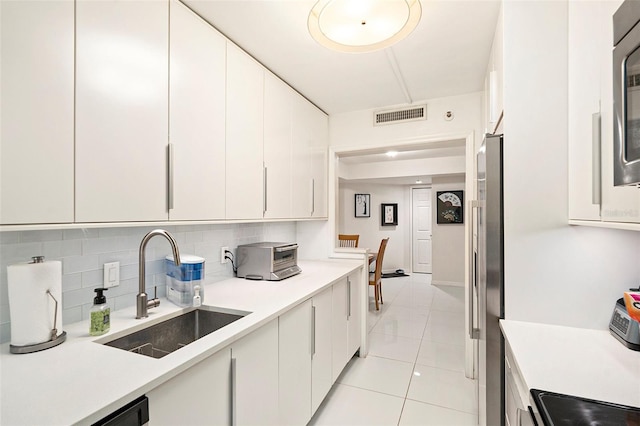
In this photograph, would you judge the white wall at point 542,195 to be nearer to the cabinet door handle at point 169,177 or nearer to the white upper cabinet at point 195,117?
the white upper cabinet at point 195,117

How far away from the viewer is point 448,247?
6043 mm

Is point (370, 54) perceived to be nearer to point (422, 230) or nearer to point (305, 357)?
point (305, 357)

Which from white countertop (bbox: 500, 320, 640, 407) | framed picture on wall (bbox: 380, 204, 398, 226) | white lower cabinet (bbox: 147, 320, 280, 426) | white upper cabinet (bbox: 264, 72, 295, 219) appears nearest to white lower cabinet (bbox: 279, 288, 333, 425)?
white lower cabinet (bbox: 147, 320, 280, 426)

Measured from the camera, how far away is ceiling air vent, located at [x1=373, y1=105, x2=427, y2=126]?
276 centimetres

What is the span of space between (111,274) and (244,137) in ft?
3.45

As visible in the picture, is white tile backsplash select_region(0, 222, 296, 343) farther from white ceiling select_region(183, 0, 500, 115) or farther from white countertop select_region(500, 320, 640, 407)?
white countertop select_region(500, 320, 640, 407)

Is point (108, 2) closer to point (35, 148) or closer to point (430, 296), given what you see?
point (35, 148)

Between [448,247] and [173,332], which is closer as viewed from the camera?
[173,332]

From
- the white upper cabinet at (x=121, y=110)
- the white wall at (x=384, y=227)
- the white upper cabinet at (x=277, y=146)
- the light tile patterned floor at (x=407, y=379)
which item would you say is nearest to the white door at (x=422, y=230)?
the white wall at (x=384, y=227)

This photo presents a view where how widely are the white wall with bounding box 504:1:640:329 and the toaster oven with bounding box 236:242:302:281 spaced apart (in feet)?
4.63

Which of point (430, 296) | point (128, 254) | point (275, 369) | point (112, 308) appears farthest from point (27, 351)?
point (430, 296)

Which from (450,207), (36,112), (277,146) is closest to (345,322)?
(277,146)

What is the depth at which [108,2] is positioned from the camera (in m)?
1.15

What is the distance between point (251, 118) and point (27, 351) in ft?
5.11
